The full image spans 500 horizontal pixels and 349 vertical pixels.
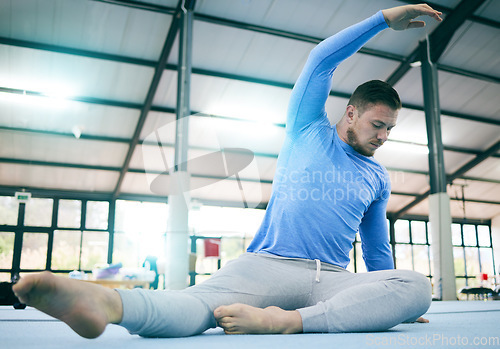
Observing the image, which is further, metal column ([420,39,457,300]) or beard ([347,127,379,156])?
metal column ([420,39,457,300])

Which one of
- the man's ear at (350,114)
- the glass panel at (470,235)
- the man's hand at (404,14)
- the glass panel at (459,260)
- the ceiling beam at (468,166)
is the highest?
the ceiling beam at (468,166)

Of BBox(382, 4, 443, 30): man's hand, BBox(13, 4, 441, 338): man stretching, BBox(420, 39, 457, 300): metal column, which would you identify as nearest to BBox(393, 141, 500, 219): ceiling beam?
BBox(420, 39, 457, 300): metal column

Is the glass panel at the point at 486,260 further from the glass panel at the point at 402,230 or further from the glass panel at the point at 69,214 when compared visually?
the glass panel at the point at 69,214

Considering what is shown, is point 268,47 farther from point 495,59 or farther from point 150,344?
point 150,344

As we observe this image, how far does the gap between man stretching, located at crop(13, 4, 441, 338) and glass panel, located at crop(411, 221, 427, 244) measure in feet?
40.1

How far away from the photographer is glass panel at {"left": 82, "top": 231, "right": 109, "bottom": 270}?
9.71 metres

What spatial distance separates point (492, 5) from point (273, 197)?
21.6ft

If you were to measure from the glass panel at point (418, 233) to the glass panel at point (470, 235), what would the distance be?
58.3 inches

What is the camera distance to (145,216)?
425 inches

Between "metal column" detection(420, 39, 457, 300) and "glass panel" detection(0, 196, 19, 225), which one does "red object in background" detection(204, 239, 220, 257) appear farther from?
"metal column" detection(420, 39, 457, 300)

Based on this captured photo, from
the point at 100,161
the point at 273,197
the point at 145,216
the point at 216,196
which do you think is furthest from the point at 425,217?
the point at 273,197

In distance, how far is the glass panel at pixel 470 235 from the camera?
1346 cm

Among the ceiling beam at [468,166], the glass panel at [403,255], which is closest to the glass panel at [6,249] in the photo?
the glass panel at [403,255]

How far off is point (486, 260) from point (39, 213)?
12.6m
